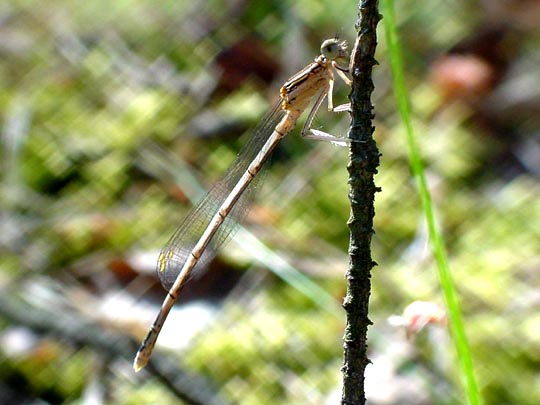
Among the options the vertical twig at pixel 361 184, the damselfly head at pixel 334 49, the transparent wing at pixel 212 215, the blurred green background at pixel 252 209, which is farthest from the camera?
the blurred green background at pixel 252 209

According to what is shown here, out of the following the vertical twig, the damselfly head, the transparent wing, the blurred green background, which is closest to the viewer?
the vertical twig

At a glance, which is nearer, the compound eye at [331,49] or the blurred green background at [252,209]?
the compound eye at [331,49]

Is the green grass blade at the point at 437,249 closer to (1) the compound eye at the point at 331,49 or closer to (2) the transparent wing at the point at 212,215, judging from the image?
(1) the compound eye at the point at 331,49

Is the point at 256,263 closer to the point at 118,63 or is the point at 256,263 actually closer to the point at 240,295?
the point at 240,295

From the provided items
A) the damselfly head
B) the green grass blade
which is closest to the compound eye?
the damselfly head

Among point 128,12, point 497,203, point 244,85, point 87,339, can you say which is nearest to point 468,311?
point 497,203

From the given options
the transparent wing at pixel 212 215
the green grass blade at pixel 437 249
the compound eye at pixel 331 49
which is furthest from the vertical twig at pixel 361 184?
the transparent wing at pixel 212 215

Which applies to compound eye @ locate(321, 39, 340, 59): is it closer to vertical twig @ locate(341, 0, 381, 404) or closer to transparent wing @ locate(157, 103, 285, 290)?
transparent wing @ locate(157, 103, 285, 290)
